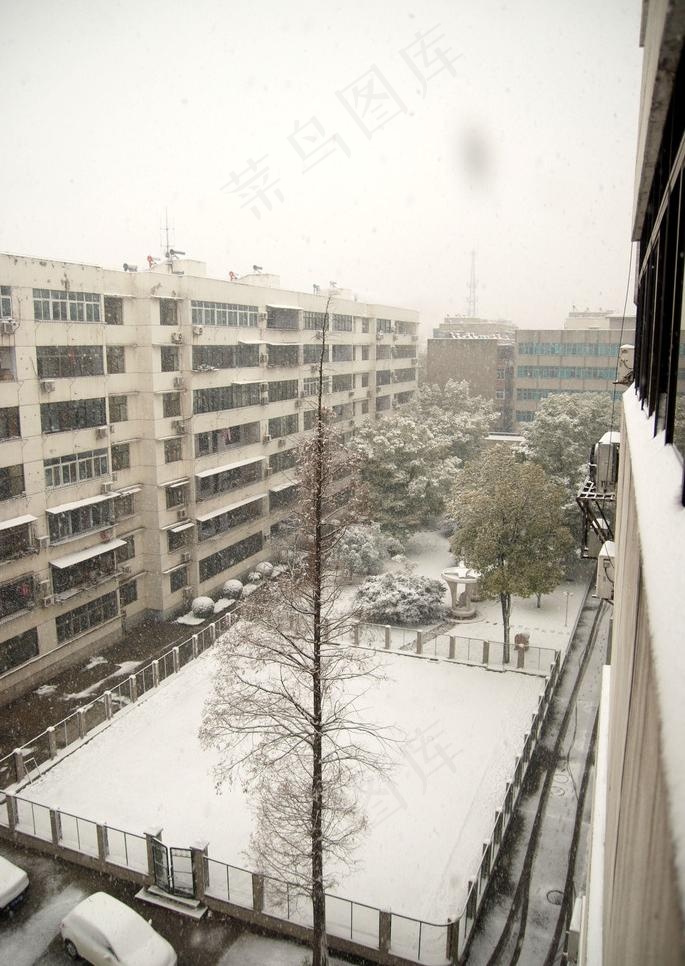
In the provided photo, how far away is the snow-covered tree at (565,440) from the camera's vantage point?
86.5 feet

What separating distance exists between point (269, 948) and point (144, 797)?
12.7 feet

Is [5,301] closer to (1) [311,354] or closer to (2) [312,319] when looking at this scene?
(1) [311,354]

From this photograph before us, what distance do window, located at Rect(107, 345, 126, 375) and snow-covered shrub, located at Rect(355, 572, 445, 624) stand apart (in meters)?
9.79

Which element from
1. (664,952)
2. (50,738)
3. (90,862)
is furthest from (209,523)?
(664,952)

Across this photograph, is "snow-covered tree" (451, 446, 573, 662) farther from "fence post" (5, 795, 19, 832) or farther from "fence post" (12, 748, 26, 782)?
"fence post" (5, 795, 19, 832)

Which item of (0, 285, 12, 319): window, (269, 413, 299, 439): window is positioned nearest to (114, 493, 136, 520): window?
(0, 285, 12, 319): window

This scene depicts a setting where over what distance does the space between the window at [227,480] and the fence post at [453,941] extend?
55.1 feet

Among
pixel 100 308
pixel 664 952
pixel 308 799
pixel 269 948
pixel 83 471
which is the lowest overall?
pixel 269 948

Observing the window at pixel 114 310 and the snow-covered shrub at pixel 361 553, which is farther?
the snow-covered shrub at pixel 361 553

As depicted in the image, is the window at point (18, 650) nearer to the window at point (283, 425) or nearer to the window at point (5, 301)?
the window at point (5, 301)

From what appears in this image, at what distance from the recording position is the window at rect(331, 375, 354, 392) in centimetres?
3434

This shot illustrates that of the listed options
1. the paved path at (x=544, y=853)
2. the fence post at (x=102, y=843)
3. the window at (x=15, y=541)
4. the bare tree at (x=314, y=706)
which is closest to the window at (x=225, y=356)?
the window at (x=15, y=541)

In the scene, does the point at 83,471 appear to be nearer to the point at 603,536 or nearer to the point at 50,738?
the point at 50,738

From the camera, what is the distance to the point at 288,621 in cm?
1002
